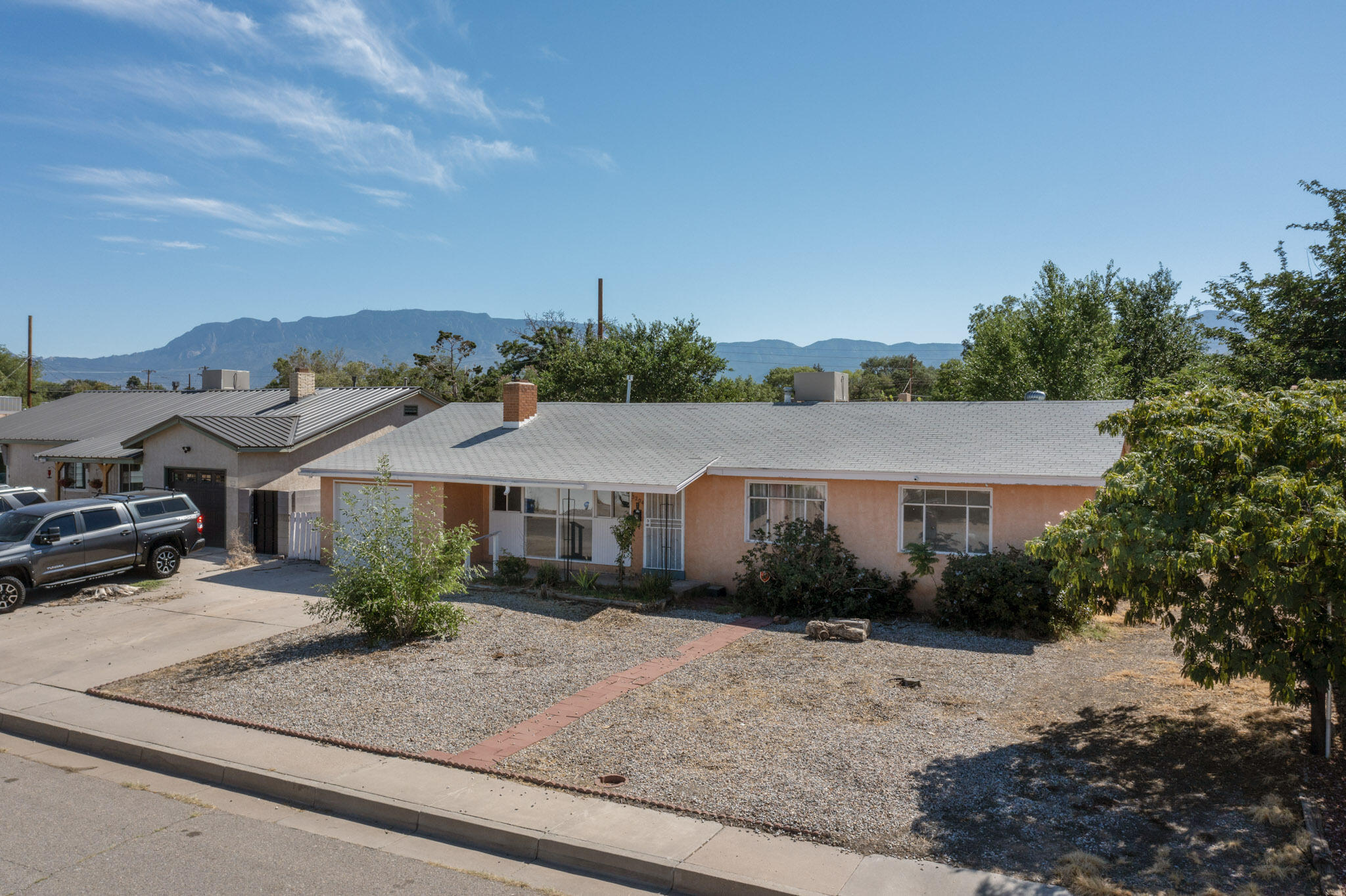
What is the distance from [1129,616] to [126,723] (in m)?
10.6

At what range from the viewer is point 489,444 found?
2055 centimetres

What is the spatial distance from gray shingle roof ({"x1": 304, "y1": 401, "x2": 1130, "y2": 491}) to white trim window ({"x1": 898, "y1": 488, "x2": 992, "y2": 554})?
56cm

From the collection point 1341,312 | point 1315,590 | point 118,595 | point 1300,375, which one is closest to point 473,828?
point 1315,590

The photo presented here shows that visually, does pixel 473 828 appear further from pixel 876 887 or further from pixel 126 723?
pixel 126 723

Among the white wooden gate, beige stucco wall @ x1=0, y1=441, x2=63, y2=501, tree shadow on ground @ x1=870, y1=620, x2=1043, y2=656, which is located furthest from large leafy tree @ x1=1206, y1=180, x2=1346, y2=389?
beige stucco wall @ x1=0, y1=441, x2=63, y2=501

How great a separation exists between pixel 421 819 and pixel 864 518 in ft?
34.5

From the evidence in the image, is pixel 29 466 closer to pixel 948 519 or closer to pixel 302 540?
pixel 302 540

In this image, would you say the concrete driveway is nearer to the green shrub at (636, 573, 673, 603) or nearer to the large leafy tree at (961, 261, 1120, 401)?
the green shrub at (636, 573, 673, 603)

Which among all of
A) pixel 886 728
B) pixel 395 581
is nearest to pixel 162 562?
pixel 395 581

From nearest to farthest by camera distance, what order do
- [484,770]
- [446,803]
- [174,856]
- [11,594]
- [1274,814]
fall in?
[174,856] → [1274,814] → [446,803] → [484,770] → [11,594]

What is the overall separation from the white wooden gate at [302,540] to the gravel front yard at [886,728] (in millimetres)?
7954

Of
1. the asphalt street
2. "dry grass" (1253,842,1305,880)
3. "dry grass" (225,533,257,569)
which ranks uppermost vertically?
"dry grass" (225,533,257,569)

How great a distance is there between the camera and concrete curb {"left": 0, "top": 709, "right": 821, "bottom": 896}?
6.12 meters

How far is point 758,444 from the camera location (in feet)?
59.1
